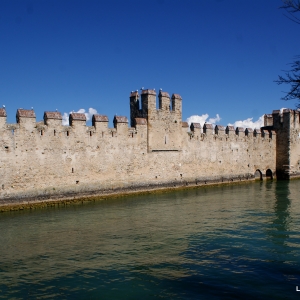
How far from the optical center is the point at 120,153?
22.9 meters

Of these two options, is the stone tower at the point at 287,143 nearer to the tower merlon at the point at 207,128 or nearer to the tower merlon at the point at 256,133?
the tower merlon at the point at 256,133

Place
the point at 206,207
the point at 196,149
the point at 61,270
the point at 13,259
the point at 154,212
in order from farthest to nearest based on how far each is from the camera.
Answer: the point at 196,149, the point at 206,207, the point at 154,212, the point at 13,259, the point at 61,270

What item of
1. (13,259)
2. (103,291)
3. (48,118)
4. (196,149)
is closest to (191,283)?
(103,291)

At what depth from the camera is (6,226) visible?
564 inches

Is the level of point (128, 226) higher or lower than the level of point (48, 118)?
lower

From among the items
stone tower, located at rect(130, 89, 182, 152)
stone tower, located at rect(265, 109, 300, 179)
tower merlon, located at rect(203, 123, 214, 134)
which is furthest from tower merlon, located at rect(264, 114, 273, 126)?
stone tower, located at rect(130, 89, 182, 152)

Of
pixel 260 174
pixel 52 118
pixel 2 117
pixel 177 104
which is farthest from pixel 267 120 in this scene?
pixel 2 117

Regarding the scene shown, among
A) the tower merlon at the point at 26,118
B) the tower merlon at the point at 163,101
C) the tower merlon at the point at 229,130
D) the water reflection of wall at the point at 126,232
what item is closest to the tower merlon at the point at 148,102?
the tower merlon at the point at 163,101

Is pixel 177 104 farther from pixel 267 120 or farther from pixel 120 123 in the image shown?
pixel 267 120

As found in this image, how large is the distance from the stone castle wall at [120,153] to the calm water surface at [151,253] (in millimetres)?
2480

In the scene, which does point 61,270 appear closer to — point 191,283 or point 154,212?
Answer: point 191,283

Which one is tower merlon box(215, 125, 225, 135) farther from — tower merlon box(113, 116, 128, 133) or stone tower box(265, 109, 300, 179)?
tower merlon box(113, 116, 128, 133)

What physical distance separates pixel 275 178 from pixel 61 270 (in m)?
29.7

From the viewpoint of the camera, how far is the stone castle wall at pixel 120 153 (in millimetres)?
18453
